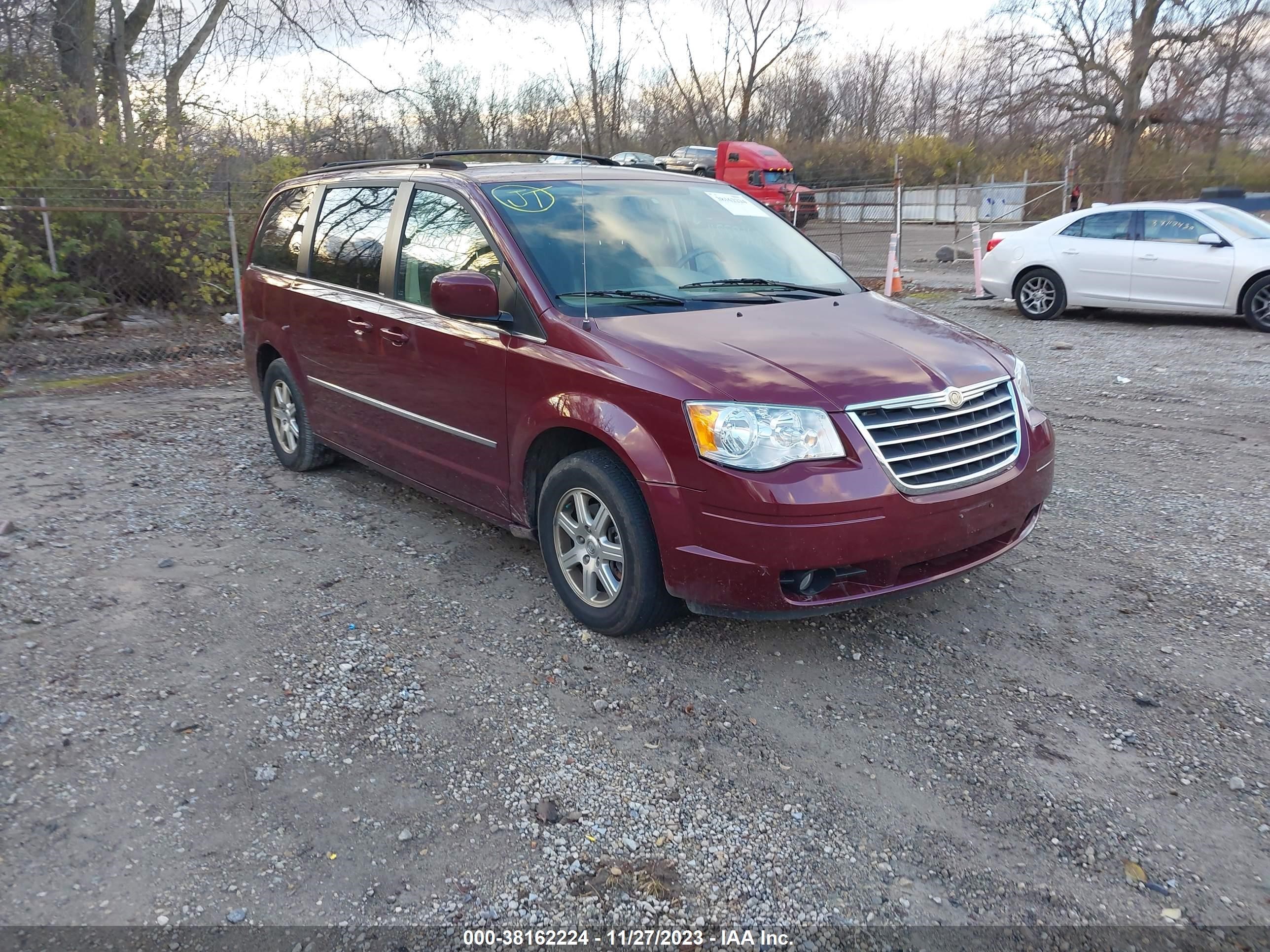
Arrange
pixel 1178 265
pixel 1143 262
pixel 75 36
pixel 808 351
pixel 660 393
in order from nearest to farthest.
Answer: pixel 660 393
pixel 808 351
pixel 1178 265
pixel 1143 262
pixel 75 36

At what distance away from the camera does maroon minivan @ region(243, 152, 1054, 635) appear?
3.44 metres

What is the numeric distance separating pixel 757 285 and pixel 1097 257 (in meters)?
9.39

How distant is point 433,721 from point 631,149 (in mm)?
40672

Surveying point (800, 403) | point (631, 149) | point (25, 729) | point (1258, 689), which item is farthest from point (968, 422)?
point (631, 149)

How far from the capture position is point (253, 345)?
6.61 m

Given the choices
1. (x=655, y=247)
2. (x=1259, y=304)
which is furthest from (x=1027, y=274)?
(x=655, y=247)

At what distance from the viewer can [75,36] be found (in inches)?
623

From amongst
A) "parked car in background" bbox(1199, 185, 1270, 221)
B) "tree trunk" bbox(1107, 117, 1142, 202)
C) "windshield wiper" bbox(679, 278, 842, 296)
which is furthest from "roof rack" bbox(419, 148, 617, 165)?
"tree trunk" bbox(1107, 117, 1142, 202)

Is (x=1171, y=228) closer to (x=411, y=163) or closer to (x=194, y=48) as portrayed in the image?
(x=411, y=163)

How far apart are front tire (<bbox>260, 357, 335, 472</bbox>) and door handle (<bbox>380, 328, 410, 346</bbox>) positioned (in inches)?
54.8

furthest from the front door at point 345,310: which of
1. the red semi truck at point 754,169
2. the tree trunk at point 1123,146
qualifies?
the tree trunk at point 1123,146

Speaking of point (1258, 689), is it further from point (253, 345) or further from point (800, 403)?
point (253, 345)

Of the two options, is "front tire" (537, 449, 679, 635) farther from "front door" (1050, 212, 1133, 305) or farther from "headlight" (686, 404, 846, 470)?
"front door" (1050, 212, 1133, 305)

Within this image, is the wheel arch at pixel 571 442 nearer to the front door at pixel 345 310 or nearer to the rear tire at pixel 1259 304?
the front door at pixel 345 310
